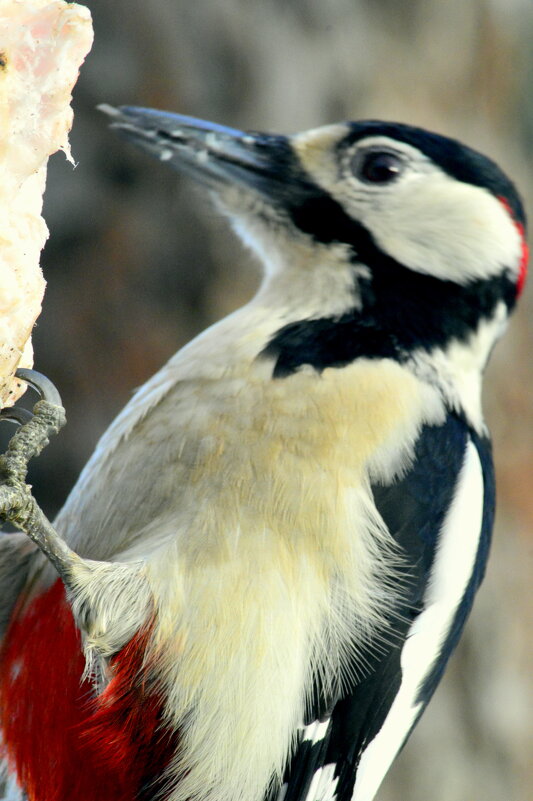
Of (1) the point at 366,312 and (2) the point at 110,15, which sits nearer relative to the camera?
(1) the point at 366,312

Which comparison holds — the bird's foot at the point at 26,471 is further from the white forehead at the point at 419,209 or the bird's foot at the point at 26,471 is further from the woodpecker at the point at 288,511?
the white forehead at the point at 419,209

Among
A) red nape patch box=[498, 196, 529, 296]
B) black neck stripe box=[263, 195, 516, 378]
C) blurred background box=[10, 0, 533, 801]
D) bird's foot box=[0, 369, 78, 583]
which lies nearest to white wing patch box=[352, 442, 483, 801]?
black neck stripe box=[263, 195, 516, 378]

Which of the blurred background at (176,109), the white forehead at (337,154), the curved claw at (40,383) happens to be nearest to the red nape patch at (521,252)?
the white forehead at (337,154)

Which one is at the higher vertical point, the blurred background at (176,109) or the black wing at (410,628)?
the blurred background at (176,109)

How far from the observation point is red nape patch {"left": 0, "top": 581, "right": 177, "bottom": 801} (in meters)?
1.26

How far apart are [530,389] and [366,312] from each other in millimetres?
1126

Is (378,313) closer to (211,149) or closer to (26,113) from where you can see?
(211,149)

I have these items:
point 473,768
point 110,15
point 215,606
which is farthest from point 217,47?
point 473,768

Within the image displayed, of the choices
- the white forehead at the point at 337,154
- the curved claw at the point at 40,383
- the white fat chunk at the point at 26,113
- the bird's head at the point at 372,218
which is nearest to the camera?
the white fat chunk at the point at 26,113

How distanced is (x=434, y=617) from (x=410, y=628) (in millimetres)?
70

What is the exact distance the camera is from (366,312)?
4.89 feet

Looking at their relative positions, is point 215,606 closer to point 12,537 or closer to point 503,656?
point 12,537

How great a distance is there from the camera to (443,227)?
5.32 ft

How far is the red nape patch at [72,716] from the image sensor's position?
126 centimetres
